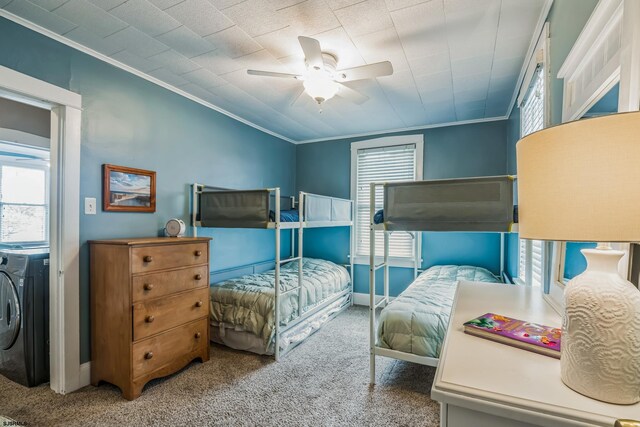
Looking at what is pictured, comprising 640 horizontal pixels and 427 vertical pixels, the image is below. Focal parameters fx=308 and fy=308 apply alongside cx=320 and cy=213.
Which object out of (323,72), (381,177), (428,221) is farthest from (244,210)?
(381,177)

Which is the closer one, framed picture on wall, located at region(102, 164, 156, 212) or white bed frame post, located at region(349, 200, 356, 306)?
framed picture on wall, located at region(102, 164, 156, 212)

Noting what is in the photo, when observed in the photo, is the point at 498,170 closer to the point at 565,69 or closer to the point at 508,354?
the point at 565,69

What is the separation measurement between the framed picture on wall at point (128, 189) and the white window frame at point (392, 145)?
266 cm

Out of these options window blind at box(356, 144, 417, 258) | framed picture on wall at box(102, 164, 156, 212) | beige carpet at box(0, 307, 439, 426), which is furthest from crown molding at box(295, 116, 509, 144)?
beige carpet at box(0, 307, 439, 426)

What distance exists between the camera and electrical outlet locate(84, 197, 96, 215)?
2.28 meters

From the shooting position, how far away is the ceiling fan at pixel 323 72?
1924 mm

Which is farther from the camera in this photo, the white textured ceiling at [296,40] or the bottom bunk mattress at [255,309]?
the bottom bunk mattress at [255,309]

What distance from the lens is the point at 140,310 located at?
2117 mm

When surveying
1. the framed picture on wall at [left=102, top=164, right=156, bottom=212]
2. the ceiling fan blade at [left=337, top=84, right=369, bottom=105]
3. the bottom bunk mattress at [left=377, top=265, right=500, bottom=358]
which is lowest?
the bottom bunk mattress at [left=377, top=265, right=500, bottom=358]

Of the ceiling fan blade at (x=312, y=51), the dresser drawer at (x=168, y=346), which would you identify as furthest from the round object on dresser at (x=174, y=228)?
the ceiling fan blade at (x=312, y=51)

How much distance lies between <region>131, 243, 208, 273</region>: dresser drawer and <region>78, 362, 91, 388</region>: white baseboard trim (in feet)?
2.91

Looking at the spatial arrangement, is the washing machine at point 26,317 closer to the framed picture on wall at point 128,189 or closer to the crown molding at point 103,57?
the framed picture on wall at point 128,189

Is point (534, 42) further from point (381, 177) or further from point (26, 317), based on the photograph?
point (26, 317)

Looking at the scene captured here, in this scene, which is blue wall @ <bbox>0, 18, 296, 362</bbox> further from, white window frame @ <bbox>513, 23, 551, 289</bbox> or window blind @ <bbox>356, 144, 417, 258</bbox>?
white window frame @ <bbox>513, 23, 551, 289</bbox>
